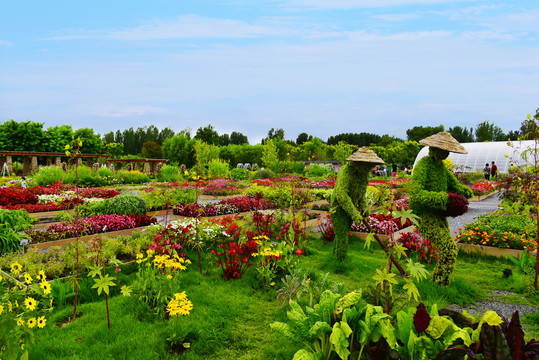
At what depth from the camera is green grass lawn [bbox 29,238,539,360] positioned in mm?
3234

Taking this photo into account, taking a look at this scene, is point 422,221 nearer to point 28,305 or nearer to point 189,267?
point 189,267

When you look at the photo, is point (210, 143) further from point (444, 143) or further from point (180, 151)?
point (444, 143)

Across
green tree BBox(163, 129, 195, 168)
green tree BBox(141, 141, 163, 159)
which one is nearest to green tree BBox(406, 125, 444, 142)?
green tree BBox(163, 129, 195, 168)

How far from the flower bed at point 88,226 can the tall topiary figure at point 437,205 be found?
19.1 feet

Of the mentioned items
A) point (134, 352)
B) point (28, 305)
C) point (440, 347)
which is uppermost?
point (28, 305)

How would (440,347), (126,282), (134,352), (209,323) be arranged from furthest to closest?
(126,282), (209,323), (134,352), (440,347)

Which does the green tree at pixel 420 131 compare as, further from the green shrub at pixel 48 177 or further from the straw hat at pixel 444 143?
the straw hat at pixel 444 143

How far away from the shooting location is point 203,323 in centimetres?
367

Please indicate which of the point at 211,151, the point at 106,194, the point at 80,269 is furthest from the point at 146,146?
the point at 80,269

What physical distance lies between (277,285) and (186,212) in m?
5.73

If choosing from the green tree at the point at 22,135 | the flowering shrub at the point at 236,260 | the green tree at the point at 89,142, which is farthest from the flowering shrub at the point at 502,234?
the green tree at the point at 22,135

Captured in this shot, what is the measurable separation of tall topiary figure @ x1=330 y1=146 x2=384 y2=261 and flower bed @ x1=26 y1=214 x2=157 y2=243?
15.2 ft

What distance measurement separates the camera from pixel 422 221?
4.99m

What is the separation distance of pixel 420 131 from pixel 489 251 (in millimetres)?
79056
